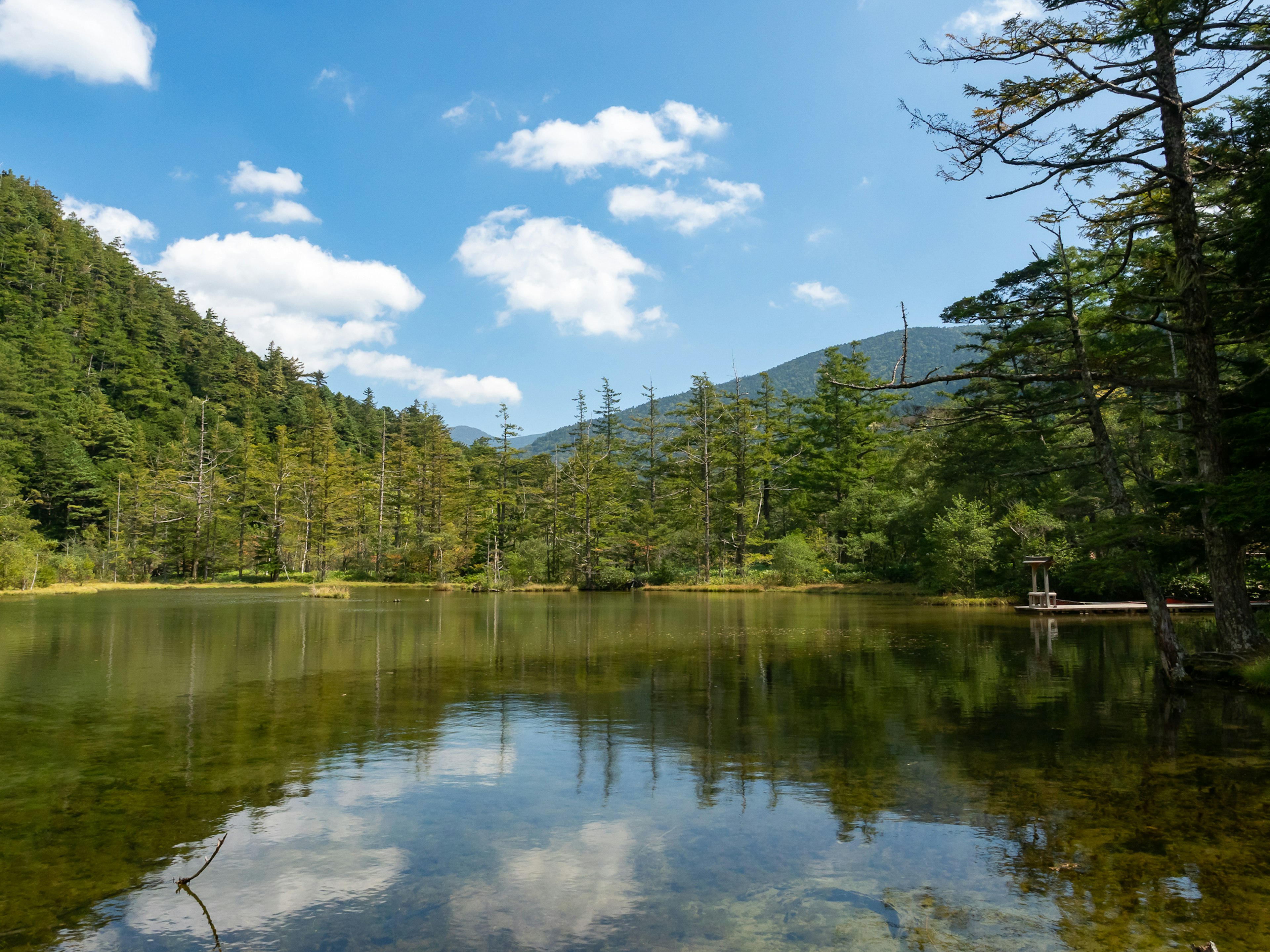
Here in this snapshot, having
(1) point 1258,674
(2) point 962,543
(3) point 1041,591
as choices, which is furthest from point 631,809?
(2) point 962,543

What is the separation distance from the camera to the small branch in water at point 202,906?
12.4ft

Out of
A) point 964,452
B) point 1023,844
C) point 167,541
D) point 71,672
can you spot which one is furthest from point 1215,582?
point 167,541

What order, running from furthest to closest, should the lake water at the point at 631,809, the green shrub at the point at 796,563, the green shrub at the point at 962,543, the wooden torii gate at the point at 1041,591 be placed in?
1. the green shrub at the point at 796,563
2. the green shrub at the point at 962,543
3. the wooden torii gate at the point at 1041,591
4. the lake water at the point at 631,809

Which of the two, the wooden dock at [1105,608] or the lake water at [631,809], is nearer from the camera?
the lake water at [631,809]

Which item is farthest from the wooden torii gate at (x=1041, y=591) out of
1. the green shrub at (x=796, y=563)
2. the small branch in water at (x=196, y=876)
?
the small branch in water at (x=196, y=876)

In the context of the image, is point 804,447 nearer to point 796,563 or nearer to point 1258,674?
point 796,563

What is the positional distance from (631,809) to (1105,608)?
26497 millimetres

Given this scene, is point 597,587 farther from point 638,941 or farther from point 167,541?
point 638,941

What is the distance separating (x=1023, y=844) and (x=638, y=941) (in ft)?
9.65

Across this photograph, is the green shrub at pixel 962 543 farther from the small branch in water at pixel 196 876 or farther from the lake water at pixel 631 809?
the small branch in water at pixel 196 876

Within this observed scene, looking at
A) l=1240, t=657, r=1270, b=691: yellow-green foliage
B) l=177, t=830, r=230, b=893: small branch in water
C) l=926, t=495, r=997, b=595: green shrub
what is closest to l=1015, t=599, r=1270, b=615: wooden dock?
l=926, t=495, r=997, b=595: green shrub

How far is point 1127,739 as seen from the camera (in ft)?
25.5

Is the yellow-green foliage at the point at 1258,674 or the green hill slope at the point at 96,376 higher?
the green hill slope at the point at 96,376

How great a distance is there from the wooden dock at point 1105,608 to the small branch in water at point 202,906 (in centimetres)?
2714
